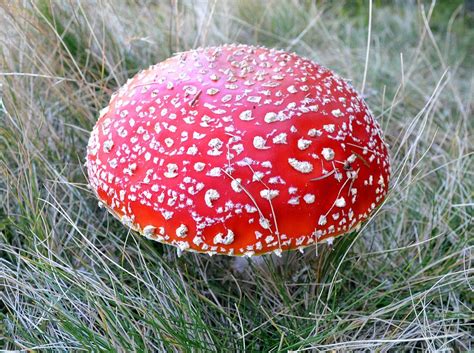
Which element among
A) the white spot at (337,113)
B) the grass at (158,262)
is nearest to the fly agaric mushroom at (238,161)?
the white spot at (337,113)

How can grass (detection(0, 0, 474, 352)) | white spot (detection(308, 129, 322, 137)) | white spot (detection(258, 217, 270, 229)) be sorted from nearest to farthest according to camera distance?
white spot (detection(258, 217, 270, 229)) → white spot (detection(308, 129, 322, 137)) → grass (detection(0, 0, 474, 352))

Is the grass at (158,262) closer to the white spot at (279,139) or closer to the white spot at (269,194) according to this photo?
the white spot at (269,194)

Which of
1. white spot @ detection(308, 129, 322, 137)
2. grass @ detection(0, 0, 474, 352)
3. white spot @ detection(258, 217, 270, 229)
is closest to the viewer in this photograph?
white spot @ detection(258, 217, 270, 229)

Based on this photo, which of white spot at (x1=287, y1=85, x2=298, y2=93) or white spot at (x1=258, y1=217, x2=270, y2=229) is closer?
white spot at (x1=258, y1=217, x2=270, y2=229)

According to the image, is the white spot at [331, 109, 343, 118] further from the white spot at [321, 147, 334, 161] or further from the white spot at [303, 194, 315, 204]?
the white spot at [303, 194, 315, 204]

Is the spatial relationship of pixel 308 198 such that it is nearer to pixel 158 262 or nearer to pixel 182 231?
pixel 182 231

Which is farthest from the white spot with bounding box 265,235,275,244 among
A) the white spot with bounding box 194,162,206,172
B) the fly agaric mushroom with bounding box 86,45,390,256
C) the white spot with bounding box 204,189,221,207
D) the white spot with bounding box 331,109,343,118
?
the white spot with bounding box 331,109,343,118

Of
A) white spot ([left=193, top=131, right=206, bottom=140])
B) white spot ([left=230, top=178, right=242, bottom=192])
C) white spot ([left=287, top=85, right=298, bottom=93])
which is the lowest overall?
white spot ([left=230, top=178, right=242, bottom=192])

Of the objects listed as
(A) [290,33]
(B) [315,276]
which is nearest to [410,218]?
(B) [315,276]
